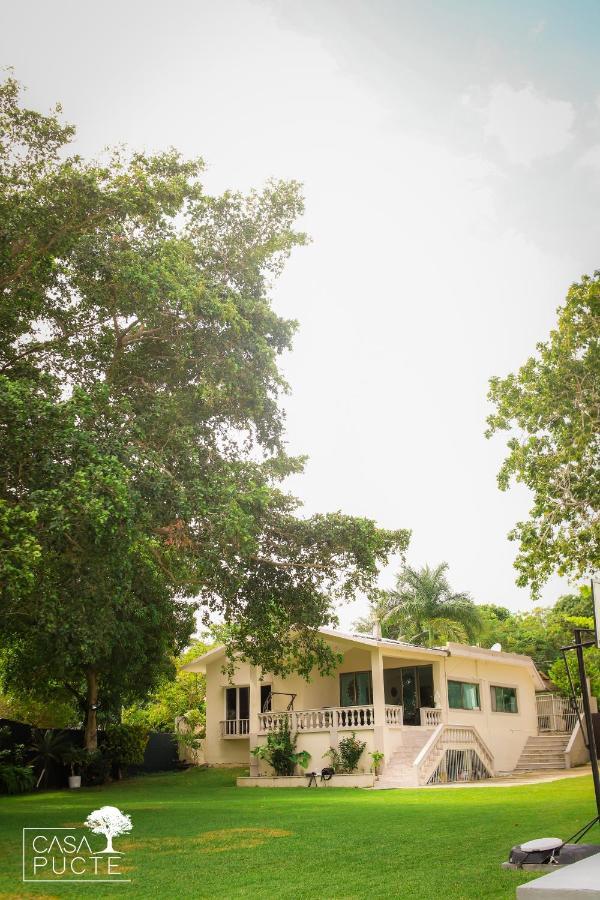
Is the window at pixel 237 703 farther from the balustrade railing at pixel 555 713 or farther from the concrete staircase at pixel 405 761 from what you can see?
the balustrade railing at pixel 555 713

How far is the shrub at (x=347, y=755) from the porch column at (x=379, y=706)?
1.67 ft

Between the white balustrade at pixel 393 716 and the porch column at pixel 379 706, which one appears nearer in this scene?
the porch column at pixel 379 706

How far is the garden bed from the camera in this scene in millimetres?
21594

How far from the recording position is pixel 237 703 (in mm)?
29469

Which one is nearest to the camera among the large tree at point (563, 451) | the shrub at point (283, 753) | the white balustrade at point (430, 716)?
the large tree at point (563, 451)

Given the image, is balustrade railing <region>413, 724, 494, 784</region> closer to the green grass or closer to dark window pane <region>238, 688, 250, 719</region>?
the green grass

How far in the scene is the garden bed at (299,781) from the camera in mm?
21594

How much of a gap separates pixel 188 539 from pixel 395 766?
12883mm

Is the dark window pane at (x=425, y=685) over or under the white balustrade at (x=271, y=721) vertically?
over

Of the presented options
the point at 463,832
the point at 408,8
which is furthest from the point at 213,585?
the point at 408,8

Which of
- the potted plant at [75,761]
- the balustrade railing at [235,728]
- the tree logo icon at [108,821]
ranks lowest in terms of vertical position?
the potted plant at [75,761]

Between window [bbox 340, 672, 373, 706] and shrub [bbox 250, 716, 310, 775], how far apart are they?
395cm

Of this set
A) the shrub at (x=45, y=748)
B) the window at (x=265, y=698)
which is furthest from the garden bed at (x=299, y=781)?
the shrub at (x=45, y=748)

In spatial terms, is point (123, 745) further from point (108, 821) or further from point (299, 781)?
point (108, 821)
